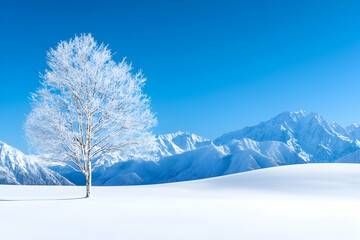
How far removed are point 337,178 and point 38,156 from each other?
28467mm

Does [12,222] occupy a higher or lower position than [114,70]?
lower

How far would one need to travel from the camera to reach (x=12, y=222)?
10.8 meters

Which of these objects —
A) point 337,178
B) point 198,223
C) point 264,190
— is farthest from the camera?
point 337,178

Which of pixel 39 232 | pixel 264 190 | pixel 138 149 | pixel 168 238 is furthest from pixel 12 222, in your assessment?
pixel 264 190

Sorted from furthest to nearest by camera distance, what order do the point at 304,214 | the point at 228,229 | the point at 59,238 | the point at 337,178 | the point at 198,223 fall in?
the point at 337,178 → the point at 304,214 → the point at 198,223 → the point at 228,229 → the point at 59,238

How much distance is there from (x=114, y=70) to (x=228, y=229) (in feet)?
42.5

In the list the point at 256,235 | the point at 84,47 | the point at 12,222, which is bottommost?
the point at 256,235

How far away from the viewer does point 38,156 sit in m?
19.4

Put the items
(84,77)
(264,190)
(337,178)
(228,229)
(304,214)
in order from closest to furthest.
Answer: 1. (228,229)
2. (304,214)
3. (84,77)
4. (264,190)
5. (337,178)

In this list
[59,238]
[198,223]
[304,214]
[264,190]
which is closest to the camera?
[59,238]

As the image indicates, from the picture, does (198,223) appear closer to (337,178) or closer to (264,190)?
(264,190)

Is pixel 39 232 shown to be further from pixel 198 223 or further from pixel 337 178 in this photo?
pixel 337 178

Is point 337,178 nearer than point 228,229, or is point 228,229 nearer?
point 228,229

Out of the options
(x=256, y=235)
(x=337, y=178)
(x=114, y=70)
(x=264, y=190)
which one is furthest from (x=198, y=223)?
(x=337, y=178)
